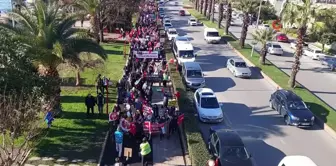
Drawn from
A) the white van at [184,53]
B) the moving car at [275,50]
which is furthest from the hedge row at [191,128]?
the moving car at [275,50]

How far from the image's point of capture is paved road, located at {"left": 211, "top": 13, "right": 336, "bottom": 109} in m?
29.2

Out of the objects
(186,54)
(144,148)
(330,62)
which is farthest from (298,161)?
(330,62)

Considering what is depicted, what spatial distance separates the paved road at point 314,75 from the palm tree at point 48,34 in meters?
18.2

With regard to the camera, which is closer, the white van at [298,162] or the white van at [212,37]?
the white van at [298,162]

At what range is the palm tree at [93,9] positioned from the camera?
38828 mm

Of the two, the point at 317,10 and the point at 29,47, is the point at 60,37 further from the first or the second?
the point at 317,10

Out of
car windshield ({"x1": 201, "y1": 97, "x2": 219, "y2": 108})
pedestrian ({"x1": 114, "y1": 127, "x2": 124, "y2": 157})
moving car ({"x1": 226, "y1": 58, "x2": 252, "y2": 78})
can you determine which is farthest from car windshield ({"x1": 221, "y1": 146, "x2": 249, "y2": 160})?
moving car ({"x1": 226, "y1": 58, "x2": 252, "y2": 78})

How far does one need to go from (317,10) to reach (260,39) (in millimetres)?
8376

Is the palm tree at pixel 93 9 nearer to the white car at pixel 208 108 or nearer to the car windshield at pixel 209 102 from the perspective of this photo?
the white car at pixel 208 108

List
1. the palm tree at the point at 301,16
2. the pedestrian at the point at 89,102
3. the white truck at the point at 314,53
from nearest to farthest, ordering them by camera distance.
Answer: the pedestrian at the point at 89,102
the palm tree at the point at 301,16
the white truck at the point at 314,53

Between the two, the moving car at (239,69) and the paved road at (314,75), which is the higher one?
the moving car at (239,69)

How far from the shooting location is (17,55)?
52.8 ft

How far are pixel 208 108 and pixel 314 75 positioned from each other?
701 inches

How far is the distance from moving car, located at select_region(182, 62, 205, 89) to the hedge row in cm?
54
